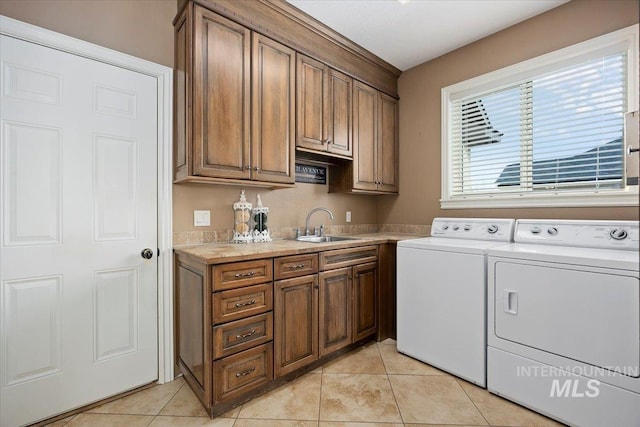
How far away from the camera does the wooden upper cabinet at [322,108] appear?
238 centimetres

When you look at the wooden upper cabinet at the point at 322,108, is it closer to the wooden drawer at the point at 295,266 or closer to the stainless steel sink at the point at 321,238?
the stainless steel sink at the point at 321,238

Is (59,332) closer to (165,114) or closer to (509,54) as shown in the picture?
(165,114)

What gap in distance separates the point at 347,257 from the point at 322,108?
50.2 inches

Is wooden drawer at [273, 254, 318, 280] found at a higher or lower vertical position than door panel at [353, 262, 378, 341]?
higher

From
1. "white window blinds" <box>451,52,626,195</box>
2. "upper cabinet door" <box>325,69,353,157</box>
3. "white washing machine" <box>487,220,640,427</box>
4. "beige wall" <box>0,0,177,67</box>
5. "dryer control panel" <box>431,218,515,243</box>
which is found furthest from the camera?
"upper cabinet door" <box>325,69,353,157</box>

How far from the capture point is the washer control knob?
1.74 meters

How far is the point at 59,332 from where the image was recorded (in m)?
1.63

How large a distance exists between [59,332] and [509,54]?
370cm

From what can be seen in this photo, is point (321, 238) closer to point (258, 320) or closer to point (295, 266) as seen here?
point (295, 266)

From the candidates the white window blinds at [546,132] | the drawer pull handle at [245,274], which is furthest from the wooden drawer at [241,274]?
the white window blinds at [546,132]

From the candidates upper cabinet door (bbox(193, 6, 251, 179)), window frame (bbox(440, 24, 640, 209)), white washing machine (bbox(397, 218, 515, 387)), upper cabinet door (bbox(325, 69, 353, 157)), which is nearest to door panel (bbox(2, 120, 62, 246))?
upper cabinet door (bbox(193, 6, 251, 179))

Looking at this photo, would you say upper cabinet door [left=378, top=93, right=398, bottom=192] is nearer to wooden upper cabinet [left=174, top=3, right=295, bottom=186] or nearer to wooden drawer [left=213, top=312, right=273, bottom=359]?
wooden upper cabinet [left=174, top=3, right=295, bottom=186]

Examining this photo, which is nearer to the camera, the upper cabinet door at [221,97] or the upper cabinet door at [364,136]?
the upper cabinet door at [221,97]

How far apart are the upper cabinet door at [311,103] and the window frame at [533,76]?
124 centimetres
